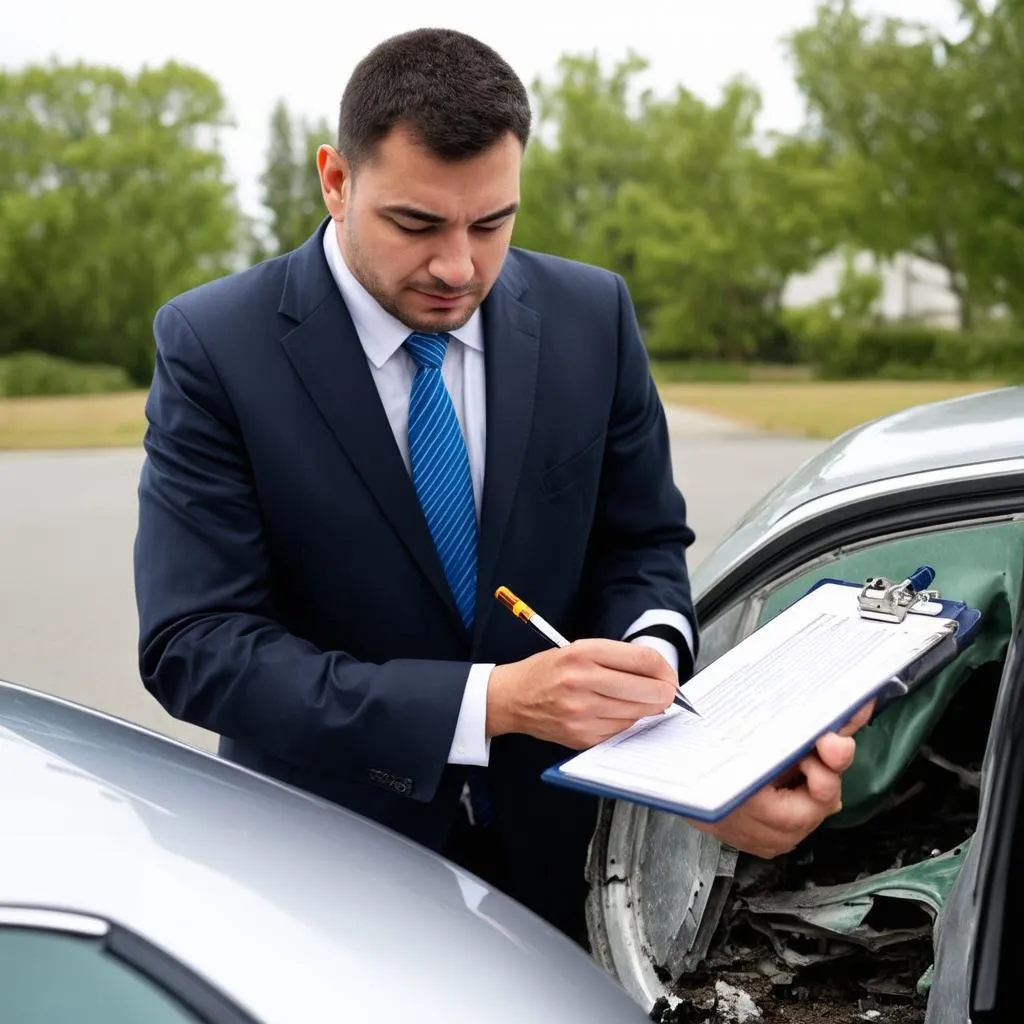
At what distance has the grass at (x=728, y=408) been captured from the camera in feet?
67.0

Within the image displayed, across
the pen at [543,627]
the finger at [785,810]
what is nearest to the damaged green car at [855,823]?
the finger at [785,810]

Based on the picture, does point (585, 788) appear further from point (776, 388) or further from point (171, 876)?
point (776, 388)

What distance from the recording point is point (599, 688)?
5.07 feet

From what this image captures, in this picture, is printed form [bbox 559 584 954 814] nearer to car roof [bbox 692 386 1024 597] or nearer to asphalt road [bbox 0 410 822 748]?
car roof [bbox 692 386 1024 597]

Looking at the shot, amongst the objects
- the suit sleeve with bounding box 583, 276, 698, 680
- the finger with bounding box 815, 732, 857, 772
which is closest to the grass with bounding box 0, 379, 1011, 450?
the suit sleeve with bounding box 583, 276, 698, 680

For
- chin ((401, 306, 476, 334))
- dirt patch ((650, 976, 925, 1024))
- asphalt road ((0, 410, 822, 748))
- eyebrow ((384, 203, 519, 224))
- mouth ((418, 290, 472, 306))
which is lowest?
asphalt road ((0, 410, 822, 748))

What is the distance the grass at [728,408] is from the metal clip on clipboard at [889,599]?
17648 millimetres

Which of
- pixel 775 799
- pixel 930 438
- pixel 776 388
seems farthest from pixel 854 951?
pixel 776 388

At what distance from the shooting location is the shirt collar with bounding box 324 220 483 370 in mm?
1963

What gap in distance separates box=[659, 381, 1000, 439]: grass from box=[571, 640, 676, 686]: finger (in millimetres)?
17921

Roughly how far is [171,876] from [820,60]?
25.9m

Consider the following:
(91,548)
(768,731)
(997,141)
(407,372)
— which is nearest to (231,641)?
(407,372)

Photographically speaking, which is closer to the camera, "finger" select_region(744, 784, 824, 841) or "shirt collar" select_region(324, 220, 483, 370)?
"finger" select_region(744, 784, 824, 841)

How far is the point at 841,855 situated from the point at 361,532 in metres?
1.04
